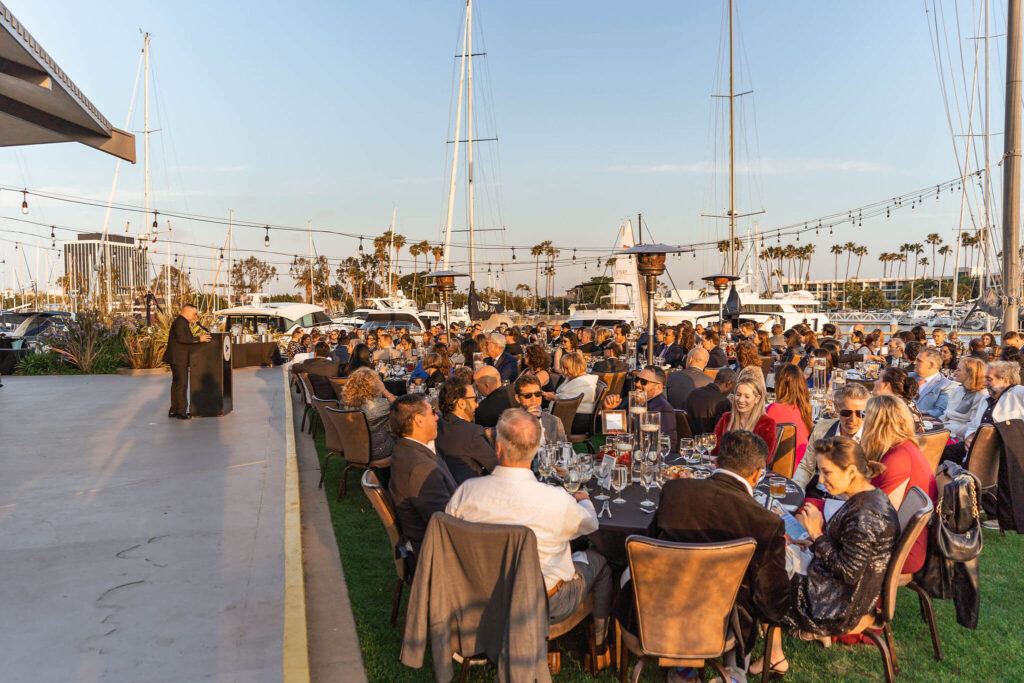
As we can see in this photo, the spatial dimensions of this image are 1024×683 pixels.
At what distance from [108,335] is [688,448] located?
712 inches

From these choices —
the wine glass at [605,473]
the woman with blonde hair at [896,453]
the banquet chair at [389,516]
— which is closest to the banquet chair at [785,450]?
the woman with blonde hair at [896,453]

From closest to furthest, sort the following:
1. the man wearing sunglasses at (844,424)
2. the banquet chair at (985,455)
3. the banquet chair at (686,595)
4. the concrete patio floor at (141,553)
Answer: the banquet chair at (686,595), the concrete patio floor at (141,553), the man wearing sunglasses at (844,424), the banquet chair at (985,455)

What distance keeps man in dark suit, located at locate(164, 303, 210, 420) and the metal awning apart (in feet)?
9.77

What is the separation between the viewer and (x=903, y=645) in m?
3.60

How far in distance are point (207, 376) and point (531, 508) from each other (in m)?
9.33

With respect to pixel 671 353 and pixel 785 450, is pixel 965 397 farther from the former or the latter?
pixel 671 353

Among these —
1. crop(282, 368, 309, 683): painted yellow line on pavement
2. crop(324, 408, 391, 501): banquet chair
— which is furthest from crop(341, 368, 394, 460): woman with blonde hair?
crop(282, 368, 309, 683): painted yellow line on pavement

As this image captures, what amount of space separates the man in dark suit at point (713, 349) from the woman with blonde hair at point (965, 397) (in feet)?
12.7

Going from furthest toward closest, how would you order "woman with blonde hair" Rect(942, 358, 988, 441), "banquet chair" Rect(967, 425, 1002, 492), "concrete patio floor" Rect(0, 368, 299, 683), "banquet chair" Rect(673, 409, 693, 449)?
"woman with blonde hair" Rect(942, 358, 988, 441), "banquet chair" Rect(673, 409, 693, 449), "banquet chair" Rect(967, 425, 1002, 492), "concrete patio floor" Rect(0, 368, 299, 683)

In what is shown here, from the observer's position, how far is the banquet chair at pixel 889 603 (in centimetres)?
281

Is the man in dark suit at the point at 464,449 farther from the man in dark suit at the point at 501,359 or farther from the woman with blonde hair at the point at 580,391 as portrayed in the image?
the man in dark suit at the point at 501,359

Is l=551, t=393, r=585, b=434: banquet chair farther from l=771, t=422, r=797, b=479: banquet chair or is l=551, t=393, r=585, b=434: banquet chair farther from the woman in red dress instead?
l=771, t=422, r=797, b=479: banquet chair

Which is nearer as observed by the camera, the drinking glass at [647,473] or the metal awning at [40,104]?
the drinking glass at [647,473]

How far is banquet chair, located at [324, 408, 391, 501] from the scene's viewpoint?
6.12 metres
